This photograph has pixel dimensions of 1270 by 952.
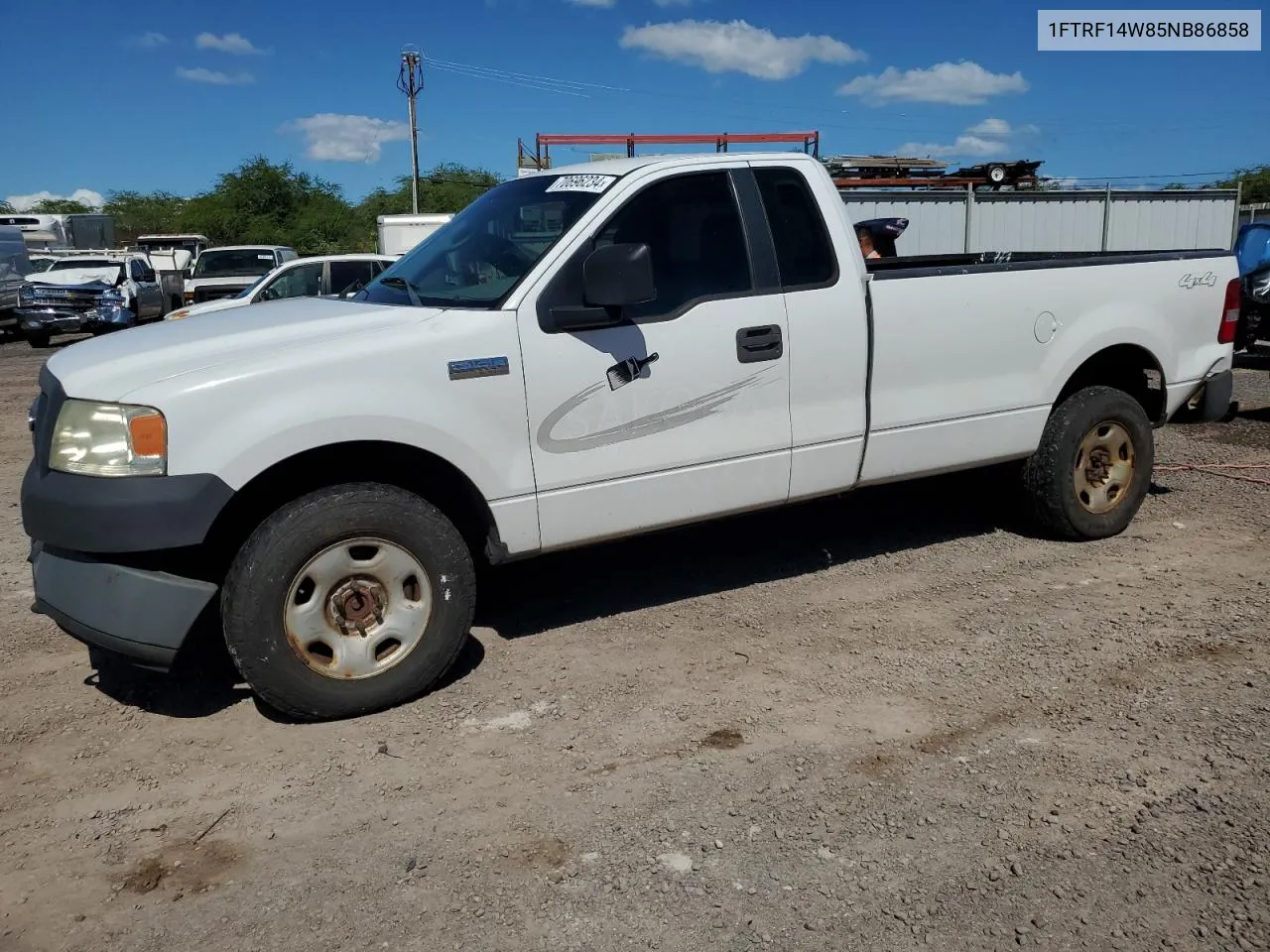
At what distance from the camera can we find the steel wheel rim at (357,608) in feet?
12.8

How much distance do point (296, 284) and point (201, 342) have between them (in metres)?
10.9

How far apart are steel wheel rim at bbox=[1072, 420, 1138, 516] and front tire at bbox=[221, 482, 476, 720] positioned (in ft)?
11.6

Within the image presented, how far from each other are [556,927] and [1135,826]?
1.75 metres

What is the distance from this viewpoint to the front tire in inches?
150

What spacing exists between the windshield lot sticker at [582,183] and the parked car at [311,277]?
931 cm

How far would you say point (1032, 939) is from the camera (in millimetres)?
2760

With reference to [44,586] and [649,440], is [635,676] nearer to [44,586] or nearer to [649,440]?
[649,440]

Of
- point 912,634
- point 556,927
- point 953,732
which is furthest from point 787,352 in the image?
point 556,927

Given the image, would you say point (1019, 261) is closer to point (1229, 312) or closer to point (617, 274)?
point (1229, 312)

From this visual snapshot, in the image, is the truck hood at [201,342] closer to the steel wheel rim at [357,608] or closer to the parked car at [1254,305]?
the steel wheel rim at [357,608]

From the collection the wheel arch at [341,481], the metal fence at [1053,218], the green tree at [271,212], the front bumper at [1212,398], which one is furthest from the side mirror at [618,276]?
the green tree at [271,212]

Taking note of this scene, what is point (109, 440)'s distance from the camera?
3672 millimetres

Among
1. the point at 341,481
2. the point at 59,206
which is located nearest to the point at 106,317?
the point at 341,481

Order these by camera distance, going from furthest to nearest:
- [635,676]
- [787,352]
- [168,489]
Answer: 1. [787,352]
2. [635,676]
3. [168,489]
